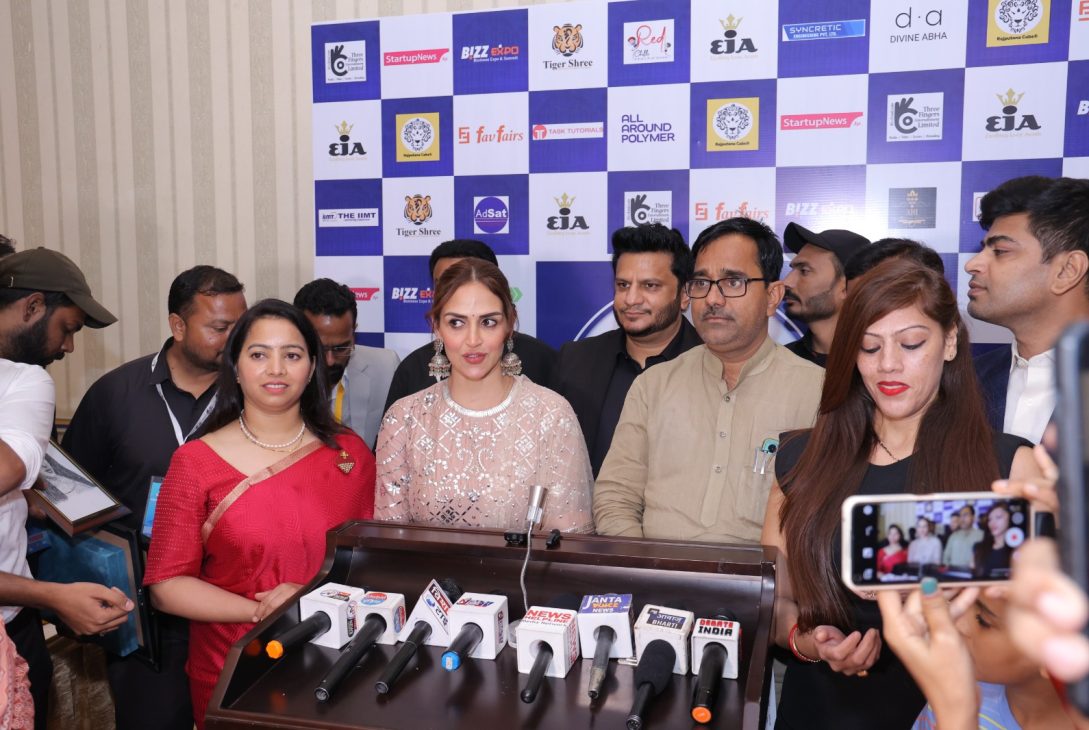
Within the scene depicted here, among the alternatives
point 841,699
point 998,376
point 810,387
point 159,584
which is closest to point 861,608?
point 841,699

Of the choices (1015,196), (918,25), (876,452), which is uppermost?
(918,25)

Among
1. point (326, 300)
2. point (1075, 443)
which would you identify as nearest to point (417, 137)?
point (326, 300)

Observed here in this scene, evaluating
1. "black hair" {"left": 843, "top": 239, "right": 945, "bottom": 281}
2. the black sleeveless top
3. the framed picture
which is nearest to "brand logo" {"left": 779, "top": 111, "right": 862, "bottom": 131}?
"black hair" {"left": 843, "top": 239, "right": 945, "bottom": 281}

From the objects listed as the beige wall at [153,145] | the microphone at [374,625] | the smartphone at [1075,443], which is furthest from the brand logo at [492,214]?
the smartphone at [1075,443]

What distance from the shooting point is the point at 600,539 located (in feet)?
4.86

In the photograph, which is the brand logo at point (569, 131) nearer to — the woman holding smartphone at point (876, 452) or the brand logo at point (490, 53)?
the brand logo at point (490, 53)

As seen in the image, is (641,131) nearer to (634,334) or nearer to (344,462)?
(634,334)

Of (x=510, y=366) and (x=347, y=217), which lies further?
(x=347, y=217)

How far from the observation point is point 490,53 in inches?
139

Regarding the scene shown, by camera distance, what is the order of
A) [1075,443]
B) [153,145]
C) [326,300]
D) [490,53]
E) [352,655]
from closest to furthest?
[1075,443]
[352,655]
[326,300]
[490,53]
[153,145]

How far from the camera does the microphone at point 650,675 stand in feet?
3.57

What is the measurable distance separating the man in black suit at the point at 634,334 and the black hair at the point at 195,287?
126 cm

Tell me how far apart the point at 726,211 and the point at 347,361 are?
167 cm

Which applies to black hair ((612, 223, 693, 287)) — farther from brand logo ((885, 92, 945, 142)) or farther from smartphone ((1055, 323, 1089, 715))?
smartphone ((1055, 323, 1089, 715))
